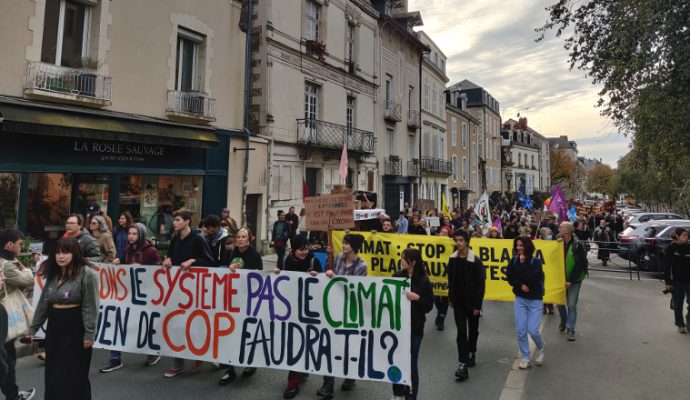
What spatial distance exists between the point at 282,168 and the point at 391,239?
32.7ft

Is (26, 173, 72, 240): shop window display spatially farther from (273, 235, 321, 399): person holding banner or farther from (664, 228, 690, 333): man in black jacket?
(664, 228, 690, 333): man in black jacket

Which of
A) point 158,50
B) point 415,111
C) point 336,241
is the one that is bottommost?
point 336,241

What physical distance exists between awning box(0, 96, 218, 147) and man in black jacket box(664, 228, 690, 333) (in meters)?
11.7

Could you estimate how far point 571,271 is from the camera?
267 inches

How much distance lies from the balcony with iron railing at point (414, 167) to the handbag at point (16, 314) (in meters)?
25.1

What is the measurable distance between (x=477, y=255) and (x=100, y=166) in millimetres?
9528

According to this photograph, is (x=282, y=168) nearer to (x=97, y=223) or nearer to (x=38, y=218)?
(x=38, y=218)

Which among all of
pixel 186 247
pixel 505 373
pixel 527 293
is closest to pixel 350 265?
pixel 186 247

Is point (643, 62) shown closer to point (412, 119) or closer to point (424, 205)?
point (424, 205)

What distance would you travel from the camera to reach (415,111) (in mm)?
28891

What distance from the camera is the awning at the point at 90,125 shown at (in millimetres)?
8695

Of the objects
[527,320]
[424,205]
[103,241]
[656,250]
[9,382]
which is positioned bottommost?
[9,382]

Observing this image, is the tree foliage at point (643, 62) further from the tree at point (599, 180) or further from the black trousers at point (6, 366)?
the tree at point (599, 180)

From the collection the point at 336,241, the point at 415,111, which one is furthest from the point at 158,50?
the point at 415,111
